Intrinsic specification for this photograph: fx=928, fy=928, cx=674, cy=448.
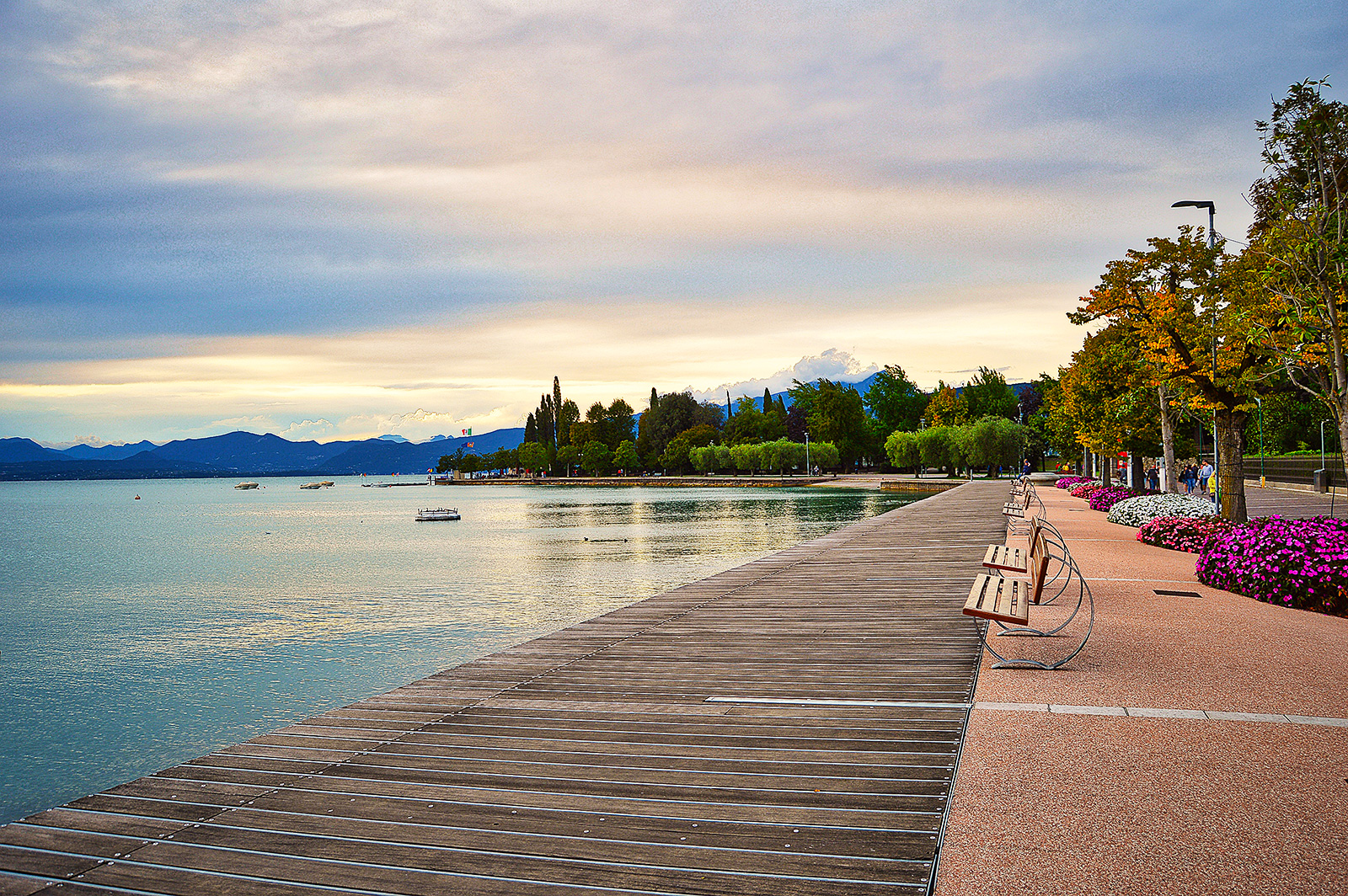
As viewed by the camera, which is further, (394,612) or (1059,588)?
(394,612)

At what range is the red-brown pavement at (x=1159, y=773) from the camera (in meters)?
3.75

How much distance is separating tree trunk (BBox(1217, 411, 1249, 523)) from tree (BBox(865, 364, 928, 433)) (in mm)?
97397

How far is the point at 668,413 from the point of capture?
140 metres

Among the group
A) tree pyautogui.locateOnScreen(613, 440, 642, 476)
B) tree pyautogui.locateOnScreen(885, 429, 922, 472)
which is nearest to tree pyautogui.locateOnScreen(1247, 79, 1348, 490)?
tree pyautogui.locateOnScreen(885, 429, 922, 472)

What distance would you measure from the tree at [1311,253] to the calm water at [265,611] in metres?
14.6

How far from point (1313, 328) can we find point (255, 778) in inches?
448

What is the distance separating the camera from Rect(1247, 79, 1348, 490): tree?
35.5 feet

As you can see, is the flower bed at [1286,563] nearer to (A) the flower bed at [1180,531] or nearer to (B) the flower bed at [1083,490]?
(A) the flower bed at [1180,531]

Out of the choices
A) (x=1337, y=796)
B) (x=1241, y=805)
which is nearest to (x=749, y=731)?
(x=1241, y=805)

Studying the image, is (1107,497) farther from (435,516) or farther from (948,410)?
(948,410)

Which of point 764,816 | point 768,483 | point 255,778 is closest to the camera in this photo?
point 764,816

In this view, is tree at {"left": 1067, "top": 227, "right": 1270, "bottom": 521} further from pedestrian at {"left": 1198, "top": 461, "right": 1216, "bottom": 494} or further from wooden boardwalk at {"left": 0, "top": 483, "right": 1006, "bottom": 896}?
pedestrian at {"left": 1198, "top": 461, "right": 1216, "bottom": 494}

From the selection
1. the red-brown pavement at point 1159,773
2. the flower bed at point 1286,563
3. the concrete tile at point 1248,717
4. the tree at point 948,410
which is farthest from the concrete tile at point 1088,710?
the tree at point 948,410

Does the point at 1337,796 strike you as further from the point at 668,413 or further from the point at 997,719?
the point at 668,413
